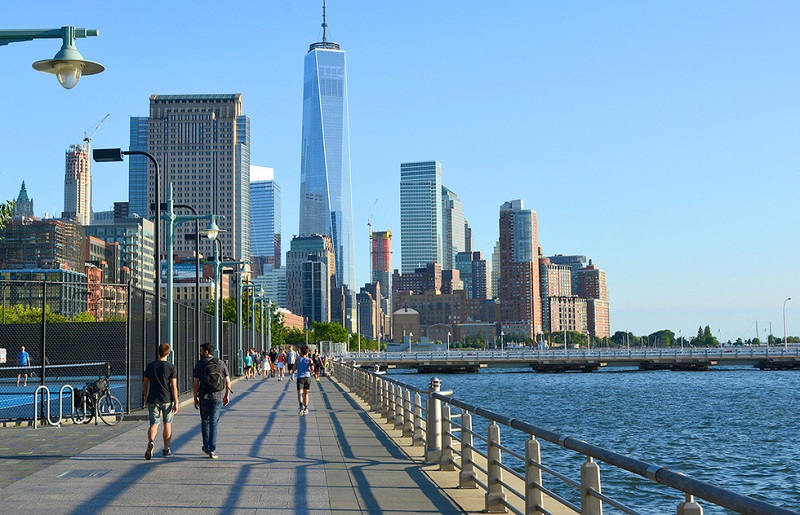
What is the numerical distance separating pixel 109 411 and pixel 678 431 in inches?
1149

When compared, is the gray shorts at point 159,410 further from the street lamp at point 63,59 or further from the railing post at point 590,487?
the railing post at point 590,487

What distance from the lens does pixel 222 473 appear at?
1381 cm

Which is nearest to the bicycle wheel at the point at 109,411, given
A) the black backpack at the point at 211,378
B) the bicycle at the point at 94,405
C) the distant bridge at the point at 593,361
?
the bicycle at the point at 94,405

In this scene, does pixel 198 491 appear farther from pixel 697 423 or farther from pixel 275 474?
pixel 697 423

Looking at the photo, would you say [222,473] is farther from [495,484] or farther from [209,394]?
[495,484]

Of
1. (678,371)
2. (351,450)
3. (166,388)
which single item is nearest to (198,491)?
(166,388)

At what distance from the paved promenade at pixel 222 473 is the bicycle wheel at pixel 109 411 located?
2.86 ft

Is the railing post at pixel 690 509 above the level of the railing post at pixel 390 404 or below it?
above

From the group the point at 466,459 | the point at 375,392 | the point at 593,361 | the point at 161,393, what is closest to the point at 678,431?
the point at 375,392

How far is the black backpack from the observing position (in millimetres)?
15984

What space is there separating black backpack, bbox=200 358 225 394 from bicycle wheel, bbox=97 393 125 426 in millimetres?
7374

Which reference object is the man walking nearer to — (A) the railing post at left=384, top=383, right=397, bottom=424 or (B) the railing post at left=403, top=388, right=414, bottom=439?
(B) the railing post at left=403, top=388, right=414, bottom=439

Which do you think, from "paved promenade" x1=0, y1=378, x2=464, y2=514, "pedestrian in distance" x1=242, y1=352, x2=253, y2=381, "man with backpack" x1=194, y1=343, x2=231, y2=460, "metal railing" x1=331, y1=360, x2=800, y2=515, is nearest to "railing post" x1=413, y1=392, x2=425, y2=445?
"metal railing" x1=331, y1=360, x2=800, y2=515

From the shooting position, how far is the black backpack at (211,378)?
16.0m
